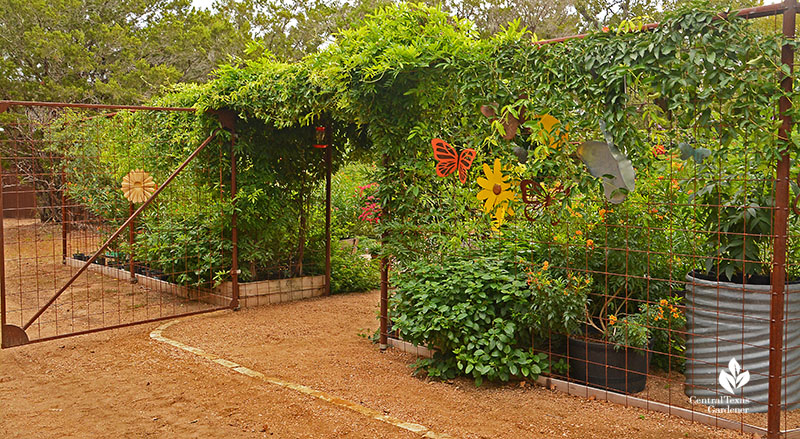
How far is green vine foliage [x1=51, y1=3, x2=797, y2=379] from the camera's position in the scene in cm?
347

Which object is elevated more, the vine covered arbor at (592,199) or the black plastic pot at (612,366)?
the vine covered arbor at (592,199)

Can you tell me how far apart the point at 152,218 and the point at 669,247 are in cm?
612

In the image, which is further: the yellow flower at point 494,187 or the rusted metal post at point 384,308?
the rusted metal post at point 384,308

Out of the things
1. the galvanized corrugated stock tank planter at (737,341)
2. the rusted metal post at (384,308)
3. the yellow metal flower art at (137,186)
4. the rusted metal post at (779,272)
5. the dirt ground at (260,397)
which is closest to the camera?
the rusted metal post at (779,272)

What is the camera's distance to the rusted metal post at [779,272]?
3.36 metres

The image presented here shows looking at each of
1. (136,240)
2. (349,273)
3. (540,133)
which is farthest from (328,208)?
(540,133)

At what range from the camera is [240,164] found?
7.19 meters

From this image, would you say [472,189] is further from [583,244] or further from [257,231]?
[257,231]

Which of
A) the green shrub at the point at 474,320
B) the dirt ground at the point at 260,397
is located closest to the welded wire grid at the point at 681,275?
the green shrub at the point at 474,320

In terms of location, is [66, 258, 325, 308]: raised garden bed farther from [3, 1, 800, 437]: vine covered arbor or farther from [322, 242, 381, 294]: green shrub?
[3, 1, 800, 437]: vine covered arbor

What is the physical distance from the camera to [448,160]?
4703 millimetres

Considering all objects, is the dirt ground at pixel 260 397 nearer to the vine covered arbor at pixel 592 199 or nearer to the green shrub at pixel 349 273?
the vine covered arbor at pixel 592 199

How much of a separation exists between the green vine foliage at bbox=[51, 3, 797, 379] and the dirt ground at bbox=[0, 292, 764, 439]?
0.35 m

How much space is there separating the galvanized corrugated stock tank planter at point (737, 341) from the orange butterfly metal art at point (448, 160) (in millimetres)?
1621
